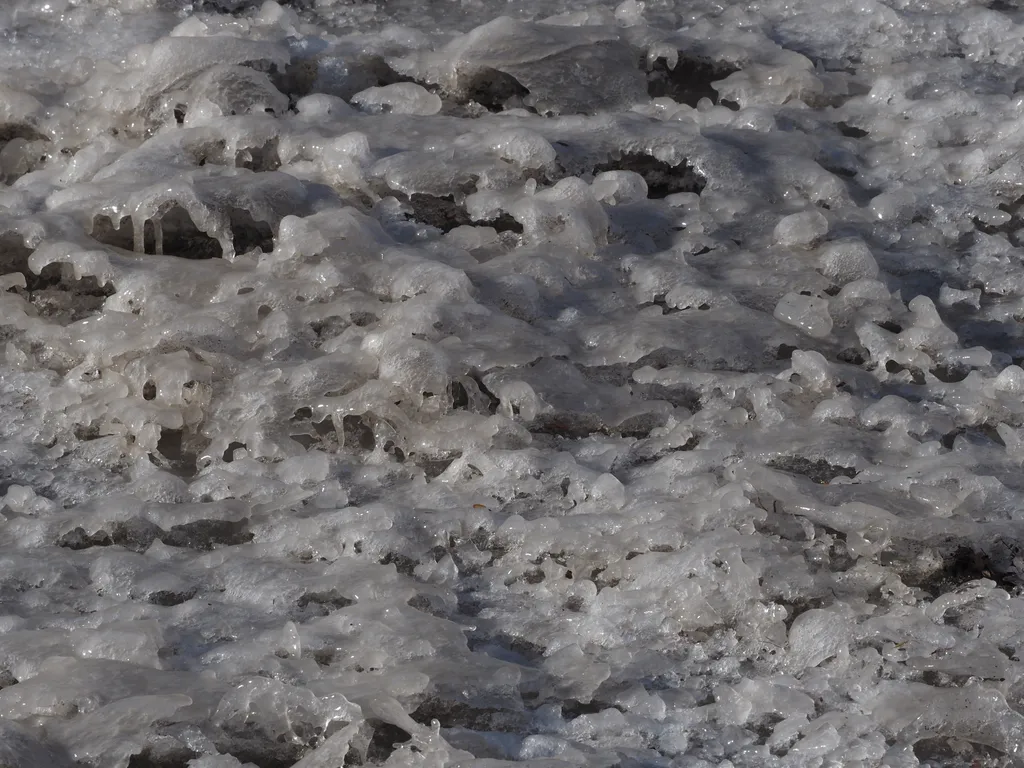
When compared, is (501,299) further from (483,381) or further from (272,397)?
(272,397)

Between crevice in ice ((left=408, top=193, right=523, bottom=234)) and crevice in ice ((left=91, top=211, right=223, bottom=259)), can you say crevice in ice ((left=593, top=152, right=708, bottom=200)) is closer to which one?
crevice in ice ((left=408, top=193, right=523, bottom=234))

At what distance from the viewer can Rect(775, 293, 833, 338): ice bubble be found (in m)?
2.72

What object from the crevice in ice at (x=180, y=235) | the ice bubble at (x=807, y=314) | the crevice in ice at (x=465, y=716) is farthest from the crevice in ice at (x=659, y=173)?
the crevice in ice at (x=465, y=716)

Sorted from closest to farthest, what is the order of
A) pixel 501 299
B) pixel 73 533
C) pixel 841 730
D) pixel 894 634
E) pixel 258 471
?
1. pixel 841 730
2. pixel 894 634
3. pixel 73 533
4. pixel 258 471
5. pixel 501 299

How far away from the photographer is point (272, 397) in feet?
7.94

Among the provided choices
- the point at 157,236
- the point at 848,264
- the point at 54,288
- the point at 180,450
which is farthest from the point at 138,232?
the point at 848,264

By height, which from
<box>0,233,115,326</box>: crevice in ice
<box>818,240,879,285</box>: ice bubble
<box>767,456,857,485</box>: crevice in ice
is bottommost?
<box>767,456,857,485</box>: crevice in ice

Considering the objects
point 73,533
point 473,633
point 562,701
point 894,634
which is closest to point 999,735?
point 894,634

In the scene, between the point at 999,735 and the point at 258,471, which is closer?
the point at 999,735

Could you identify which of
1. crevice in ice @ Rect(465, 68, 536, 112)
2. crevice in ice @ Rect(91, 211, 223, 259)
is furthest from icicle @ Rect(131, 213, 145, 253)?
crevice in ice @ Rect(465, 68, 536, 112)

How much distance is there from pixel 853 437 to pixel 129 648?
1.40m

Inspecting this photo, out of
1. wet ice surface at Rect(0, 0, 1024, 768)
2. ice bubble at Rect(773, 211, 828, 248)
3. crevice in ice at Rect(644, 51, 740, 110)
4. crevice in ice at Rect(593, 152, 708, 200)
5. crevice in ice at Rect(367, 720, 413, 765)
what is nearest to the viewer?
crevice in ice at Rect(367, 720, 413, 765)

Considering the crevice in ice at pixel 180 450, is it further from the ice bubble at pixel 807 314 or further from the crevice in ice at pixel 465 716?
the ice bubble at pixel 807 314

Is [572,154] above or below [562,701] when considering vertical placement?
above
